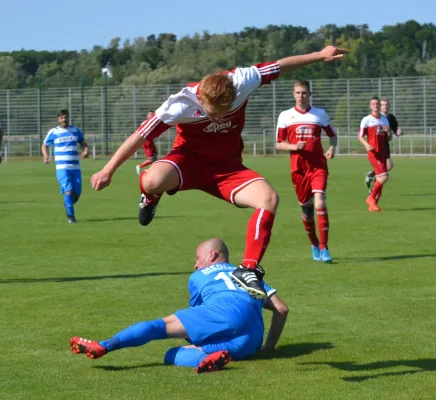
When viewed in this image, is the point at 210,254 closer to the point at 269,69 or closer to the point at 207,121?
the point at 207,121

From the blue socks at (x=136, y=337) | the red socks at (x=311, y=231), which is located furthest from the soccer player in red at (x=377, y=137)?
the blue socks at (x=136, y=337)

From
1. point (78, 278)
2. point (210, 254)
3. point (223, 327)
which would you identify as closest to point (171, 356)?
point (223, 327)

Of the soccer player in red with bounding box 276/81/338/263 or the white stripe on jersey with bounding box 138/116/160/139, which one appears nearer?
the white stripe on jersey with bounding box 138/116/160/139

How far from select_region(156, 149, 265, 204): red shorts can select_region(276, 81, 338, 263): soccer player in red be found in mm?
5222

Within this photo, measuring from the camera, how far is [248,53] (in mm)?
98000

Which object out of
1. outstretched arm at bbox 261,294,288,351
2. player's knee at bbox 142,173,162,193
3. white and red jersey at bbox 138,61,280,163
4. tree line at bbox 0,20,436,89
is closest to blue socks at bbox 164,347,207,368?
outstretched arm at bbox 261,294,288,351

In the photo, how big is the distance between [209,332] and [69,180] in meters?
13.1

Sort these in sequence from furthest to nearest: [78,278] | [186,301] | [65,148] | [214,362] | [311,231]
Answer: [65,148] < [311,231] < [78,278] < [186,301] < [214,362]

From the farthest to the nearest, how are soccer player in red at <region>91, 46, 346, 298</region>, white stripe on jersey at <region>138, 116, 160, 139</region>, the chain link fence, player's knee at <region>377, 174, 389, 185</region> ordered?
the chain link fence
player's knee at <region>377, 174, 389, 185</region>
white stripe on jersey at <region>138, 116, 160, 139</region>
soccer player in red at <region>91, 46, 346, 298</region>

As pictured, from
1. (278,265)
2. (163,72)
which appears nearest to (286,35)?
(163,72)

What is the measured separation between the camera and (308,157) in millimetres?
13828

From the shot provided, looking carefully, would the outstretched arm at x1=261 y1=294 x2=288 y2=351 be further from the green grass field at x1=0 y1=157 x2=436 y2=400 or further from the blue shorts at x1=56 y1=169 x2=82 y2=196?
the blue shorts at x1=56 y1=169 x2=82 y2=196

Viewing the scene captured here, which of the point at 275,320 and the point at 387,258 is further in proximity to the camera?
the point at 387,258

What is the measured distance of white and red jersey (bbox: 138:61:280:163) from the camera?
7.75m
